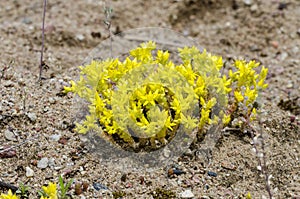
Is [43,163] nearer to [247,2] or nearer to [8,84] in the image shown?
[8,84]

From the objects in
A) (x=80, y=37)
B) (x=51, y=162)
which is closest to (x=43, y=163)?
(x=51, y=162)

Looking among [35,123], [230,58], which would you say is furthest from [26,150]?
[230,58]

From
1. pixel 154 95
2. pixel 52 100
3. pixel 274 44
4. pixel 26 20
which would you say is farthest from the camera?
pixel 26 20

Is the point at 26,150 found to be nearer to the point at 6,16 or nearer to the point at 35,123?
the point at 35,123

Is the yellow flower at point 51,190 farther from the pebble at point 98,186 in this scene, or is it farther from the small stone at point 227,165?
the small stone at point 227,165

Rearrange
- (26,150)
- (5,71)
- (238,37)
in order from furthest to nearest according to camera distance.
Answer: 1. (238,37)
2. (5,71)
3. (26,150)

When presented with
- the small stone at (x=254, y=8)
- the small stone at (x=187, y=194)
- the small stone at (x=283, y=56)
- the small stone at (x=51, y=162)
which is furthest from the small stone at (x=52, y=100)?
the small stone at (x=254, y=8)
